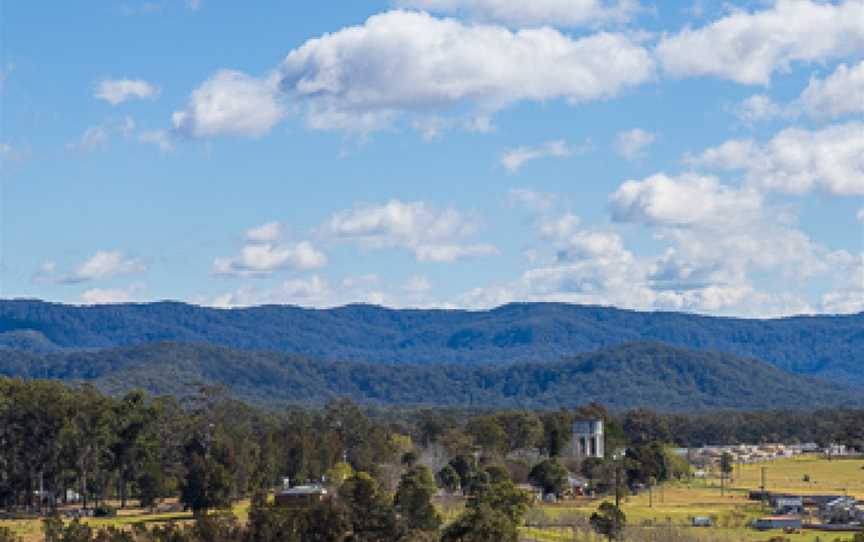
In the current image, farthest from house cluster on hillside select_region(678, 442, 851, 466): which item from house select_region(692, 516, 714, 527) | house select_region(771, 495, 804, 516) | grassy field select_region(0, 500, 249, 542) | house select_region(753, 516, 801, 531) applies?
grassy field select_region(0, 500, 249, 542)

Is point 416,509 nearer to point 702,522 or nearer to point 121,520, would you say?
point 121,520

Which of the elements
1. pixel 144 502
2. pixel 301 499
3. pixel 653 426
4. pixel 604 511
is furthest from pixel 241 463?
pixel 653 426

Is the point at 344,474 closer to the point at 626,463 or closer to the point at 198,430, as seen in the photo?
the point at 198,430

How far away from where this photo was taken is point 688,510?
9944cm

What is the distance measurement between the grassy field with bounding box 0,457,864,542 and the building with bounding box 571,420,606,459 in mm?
9848

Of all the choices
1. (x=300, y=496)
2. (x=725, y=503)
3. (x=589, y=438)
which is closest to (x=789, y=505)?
(x=725, y=503)

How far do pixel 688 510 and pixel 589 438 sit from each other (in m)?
37.1

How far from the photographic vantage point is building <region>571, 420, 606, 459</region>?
136 m

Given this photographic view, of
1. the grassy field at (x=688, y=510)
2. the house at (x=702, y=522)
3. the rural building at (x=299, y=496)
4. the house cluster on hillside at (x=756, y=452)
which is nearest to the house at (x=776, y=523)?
the grassy field at (x=688, y=510)

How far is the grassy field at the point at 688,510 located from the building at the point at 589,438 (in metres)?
9.85

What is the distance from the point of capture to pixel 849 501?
98188mm

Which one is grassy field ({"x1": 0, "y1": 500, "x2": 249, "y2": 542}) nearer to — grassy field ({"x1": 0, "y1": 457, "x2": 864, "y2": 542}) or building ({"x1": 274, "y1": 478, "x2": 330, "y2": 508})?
grassy field ({"x1": 0, "y1": 457, "x2": 864, "y2": 542})

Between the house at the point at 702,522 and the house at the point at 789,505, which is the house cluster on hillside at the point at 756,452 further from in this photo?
the house at the point at 702,522

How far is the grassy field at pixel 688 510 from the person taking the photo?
82.7m
